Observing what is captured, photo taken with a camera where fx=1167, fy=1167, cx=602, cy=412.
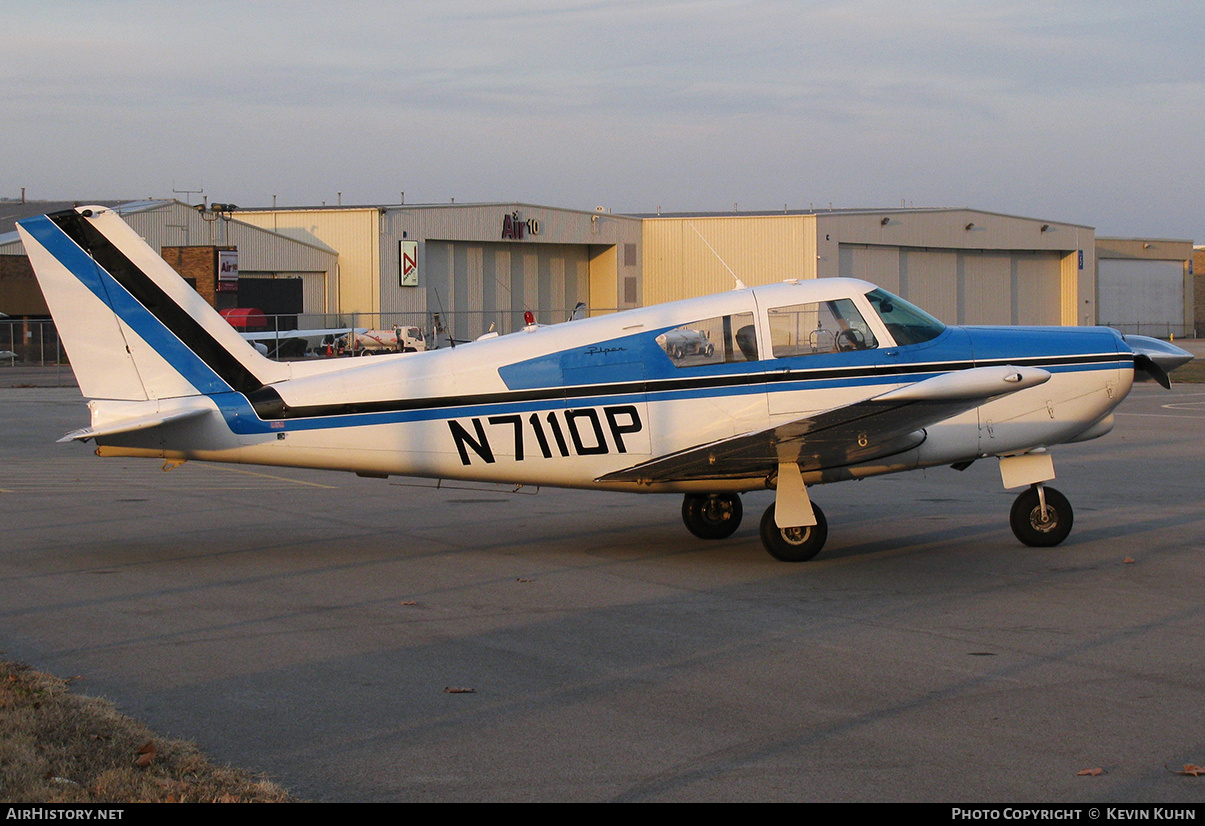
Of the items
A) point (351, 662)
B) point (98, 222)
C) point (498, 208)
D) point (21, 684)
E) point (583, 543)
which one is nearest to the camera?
point (21, 684)

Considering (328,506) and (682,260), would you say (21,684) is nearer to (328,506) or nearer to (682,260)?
(328,506)

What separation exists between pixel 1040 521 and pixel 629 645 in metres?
5.25

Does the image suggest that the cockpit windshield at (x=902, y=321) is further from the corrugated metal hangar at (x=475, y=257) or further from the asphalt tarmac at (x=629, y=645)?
the corrugated metal hangar at (x=475, y=257)

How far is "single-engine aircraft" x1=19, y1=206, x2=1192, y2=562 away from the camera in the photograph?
33.4ft

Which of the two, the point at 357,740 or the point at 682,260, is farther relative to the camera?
the point at 682,260

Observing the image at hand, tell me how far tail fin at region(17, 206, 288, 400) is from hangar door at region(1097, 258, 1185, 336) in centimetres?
7492

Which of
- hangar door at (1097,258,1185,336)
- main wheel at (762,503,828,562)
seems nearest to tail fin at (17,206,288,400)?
main wheel at (762,503,828,562)

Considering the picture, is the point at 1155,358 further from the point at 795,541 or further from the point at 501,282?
the point at 501,282

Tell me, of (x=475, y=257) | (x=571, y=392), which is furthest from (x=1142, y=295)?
(x=571, y=392)

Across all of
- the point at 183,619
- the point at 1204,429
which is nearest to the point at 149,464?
the point at 183,619

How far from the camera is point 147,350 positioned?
33.6 feet

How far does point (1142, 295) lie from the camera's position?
7919 cm

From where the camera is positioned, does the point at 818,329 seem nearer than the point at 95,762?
No

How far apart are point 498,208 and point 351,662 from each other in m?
55.1
